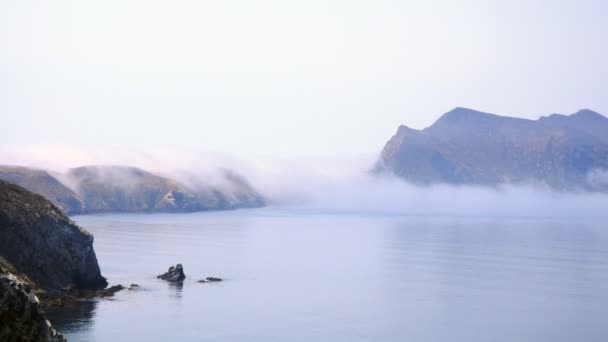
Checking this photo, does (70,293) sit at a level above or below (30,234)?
below

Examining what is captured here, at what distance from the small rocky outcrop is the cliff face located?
5268cm

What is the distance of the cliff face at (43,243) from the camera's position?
3054 inches

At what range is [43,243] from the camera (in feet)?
265

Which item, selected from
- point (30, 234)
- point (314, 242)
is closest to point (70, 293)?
point (30, 234)

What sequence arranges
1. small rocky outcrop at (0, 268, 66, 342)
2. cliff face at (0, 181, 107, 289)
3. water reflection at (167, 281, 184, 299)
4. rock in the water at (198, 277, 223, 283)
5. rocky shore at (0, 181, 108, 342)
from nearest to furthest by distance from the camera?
small rocky outcrop at (0, 268, 66, 342), rocky shore at (0, 181, 108, 342), cliff face at (0, 181, 107, 289), water reflection at (167, 281, 184, 299), rock in the water at (198, 277, 223, 283)

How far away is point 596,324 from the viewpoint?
7788cm

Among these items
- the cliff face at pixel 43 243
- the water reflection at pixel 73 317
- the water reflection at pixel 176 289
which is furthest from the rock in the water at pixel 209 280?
the water reflection at pixel 73 317

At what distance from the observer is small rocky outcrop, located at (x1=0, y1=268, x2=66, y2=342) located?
1046 inches

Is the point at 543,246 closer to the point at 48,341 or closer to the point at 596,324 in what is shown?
the point at 596,324

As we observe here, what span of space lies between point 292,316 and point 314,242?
385 ft

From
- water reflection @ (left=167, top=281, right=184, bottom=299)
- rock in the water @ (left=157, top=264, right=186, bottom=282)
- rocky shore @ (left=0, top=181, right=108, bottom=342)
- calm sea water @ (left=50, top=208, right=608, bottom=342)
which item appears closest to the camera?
calm sea water @ (left=50, top=208, right=608, bottom=342)

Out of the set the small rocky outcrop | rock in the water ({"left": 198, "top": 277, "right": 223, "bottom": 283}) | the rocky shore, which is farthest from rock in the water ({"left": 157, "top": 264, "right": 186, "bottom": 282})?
the small rocky outcrop

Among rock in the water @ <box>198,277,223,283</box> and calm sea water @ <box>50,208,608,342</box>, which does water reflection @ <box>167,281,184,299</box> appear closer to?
calm sea water @ <box>50,208,608,342</box>

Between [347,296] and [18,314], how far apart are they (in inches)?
2886
